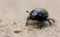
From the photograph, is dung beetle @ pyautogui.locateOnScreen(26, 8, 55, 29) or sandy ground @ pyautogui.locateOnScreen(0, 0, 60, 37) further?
dung beetle @ pyautogui.locateOnScreen(26, 8, 55, 29)

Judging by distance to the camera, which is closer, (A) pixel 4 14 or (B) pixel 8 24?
(B) pixel 8 24

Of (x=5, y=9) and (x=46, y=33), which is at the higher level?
(x=5, y=9)

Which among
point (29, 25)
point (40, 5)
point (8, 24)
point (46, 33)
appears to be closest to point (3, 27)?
point (8, 24)

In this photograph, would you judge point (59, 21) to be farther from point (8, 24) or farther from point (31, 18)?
point (8, 24)

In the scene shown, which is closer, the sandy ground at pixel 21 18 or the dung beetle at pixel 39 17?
the sandy ground at pixel 21 18

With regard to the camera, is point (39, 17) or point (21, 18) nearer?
point (39, 17)

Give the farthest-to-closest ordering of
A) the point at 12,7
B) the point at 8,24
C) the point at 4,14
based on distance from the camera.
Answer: the point at 12,7, the point at 4,14, the point at 8,24

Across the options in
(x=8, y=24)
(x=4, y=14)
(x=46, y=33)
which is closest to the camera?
(x=46, y=33)
